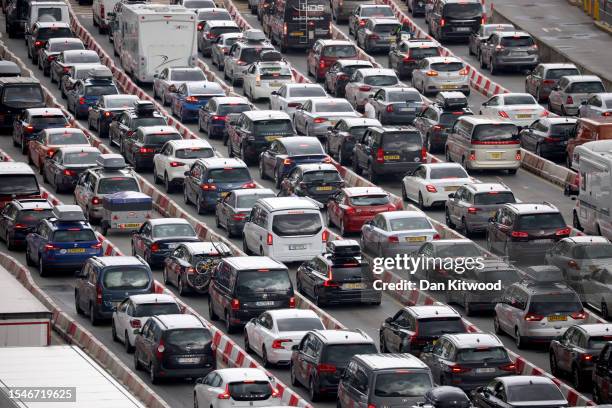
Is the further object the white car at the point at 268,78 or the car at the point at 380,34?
the car at the point at 380,34

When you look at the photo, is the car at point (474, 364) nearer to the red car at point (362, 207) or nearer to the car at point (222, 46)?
the red car at point (362, 207)

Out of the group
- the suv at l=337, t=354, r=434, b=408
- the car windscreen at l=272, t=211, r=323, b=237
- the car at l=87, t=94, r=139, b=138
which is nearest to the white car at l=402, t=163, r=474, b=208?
the car windscreen at l=272, t=211, r=323, b=237

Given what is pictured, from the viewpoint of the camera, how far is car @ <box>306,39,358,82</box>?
7869cm

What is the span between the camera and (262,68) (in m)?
75.5

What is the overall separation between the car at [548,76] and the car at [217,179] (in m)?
16.8

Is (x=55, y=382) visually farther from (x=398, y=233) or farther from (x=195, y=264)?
(x=398, y=233)

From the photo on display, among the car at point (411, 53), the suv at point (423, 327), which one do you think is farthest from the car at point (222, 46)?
the suv at point (423, 327)

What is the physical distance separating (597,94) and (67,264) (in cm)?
2124

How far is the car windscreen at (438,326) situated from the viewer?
45219 mm

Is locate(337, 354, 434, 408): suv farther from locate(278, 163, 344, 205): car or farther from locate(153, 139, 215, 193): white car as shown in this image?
locate(153, 139, 215, 193): white car

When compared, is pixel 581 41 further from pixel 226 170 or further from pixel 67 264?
pixel 67 264

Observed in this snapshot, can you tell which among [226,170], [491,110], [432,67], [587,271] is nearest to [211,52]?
[432,67]

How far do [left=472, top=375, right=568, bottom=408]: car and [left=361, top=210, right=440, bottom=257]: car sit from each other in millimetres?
13392

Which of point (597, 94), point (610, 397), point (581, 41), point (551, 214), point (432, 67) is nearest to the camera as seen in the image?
point (610, 397)
